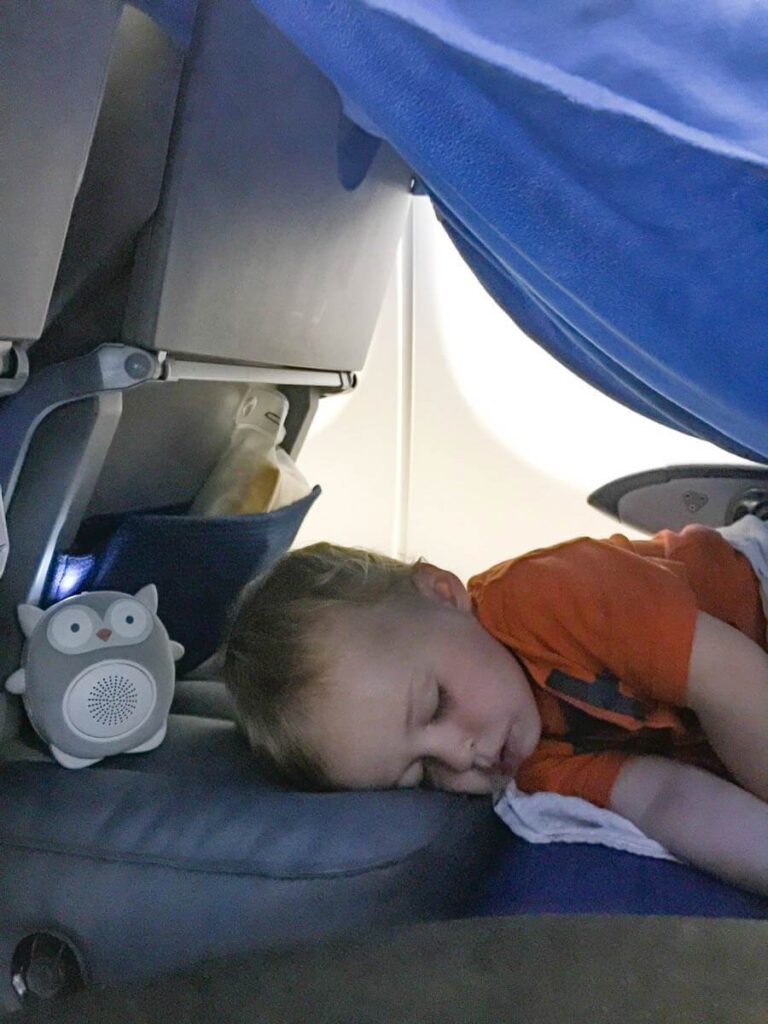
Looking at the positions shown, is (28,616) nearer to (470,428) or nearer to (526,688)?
(526,688)

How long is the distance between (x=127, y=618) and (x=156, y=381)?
234mm

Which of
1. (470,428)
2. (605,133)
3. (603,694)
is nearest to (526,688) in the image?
(603,694)

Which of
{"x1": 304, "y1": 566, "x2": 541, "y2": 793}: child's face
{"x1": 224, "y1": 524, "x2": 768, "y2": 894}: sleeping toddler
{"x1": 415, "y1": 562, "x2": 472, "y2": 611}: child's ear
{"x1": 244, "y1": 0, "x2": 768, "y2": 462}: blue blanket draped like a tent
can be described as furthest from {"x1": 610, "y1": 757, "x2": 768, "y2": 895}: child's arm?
{"x1": 244, "y1": 0, "x2": 768, "y2": 462}: blue blanket draped like a tent

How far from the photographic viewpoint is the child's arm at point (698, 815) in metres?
0.83

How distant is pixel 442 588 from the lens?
1.05m

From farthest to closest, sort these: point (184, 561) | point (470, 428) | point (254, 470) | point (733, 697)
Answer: point (470, 428) < point (254, 470) < point (184, 561) < point (733, 697)

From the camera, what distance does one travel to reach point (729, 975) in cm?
50

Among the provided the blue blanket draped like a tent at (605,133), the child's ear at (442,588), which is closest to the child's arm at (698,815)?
the child's ear at (442,588)

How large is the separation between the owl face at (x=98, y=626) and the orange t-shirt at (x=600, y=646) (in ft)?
1.10

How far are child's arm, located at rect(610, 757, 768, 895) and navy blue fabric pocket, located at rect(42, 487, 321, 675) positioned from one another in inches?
19.6

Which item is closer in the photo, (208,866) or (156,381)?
(208,866)

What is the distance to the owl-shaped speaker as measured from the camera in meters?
0.92

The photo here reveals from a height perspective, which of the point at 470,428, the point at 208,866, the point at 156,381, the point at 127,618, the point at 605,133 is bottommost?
the point at 208,866

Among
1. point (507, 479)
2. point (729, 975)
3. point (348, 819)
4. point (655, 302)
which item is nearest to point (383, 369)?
point (507, 479)
